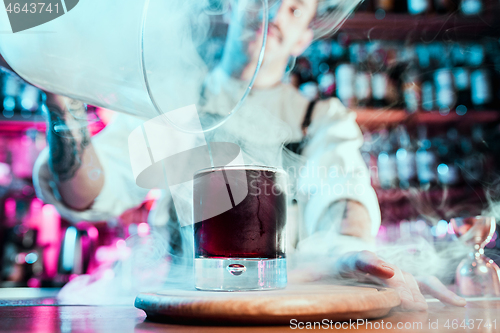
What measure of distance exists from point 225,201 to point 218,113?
0.18 m

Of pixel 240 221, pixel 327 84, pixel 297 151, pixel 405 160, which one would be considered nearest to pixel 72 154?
pixel 240 221

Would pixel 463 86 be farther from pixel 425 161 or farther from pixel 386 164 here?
pixel 386 164

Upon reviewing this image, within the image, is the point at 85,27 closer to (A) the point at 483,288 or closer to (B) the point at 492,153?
(A) the point at 483,288

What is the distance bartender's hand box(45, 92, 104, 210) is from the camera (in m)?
0.70

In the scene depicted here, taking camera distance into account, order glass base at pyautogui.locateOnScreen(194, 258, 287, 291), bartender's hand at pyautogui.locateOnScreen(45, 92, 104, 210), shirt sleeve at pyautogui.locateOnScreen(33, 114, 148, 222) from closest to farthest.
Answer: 1. glass base at pyautogui.locateOnScreen(194, 258, 287, 291)
2. bartender's hand at pyautogui.locateOnScreen(45, 92, 104, 210)
3. shirt sleeve at pyautogui.locateOnScreen(33, 114, 148, 222)

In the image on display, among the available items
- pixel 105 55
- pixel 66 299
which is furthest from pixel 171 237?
pixel 105 55

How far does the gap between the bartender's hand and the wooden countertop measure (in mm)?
321

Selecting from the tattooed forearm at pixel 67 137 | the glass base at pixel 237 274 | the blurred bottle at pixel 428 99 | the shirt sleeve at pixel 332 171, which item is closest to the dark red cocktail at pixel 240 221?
the glass base at pixel 237 274

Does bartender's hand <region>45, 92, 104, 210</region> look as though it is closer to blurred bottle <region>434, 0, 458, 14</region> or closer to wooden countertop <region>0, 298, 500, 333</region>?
wooden countertop <region>0, 298, 500, 333</region>

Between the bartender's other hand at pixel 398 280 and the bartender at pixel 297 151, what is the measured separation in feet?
1.10

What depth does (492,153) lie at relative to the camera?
2.36 m

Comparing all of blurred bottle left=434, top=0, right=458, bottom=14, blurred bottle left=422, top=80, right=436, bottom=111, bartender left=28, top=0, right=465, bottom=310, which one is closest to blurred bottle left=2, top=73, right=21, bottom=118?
bartender left=28, top=0, right=465, bottom=310

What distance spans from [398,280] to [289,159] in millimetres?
1099

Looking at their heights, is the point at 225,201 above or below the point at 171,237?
above
